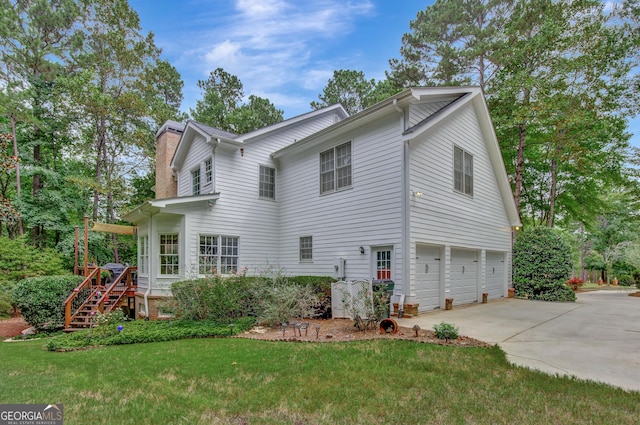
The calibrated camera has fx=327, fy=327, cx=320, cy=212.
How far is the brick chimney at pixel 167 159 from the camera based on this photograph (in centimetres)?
1689

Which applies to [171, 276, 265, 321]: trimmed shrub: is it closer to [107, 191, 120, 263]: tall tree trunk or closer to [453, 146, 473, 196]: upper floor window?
[453, 146, 473, 196]: upper floor window

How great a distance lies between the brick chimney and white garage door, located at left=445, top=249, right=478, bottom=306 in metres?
13.6

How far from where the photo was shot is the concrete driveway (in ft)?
16.0

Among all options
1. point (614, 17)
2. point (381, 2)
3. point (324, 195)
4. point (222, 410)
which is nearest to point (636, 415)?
point (222, 410)

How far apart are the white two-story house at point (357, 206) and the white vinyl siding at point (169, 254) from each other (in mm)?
39

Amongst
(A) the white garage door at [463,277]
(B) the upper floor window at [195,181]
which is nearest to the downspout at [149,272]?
(B) the upper floor window at [195,181]

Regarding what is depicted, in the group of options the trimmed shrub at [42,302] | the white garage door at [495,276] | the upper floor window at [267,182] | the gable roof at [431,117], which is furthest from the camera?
the upper floor window at [267,182]

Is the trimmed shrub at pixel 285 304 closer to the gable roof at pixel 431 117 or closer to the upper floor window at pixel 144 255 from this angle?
the gable roof at pixel 431 117

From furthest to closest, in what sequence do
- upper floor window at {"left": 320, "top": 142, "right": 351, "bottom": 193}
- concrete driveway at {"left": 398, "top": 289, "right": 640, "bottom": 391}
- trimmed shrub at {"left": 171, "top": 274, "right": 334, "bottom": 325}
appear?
upper floor window at {"left": 320, "top": 142, "right": 351, "bottom": 193} → trimmed shrub at {"left": 171, "top": 274, "right": 334, "bottom": 325} → concrete driveway at {"left": 398, "top": 289, "right": 640, "bottom": 391}

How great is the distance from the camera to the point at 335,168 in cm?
1161

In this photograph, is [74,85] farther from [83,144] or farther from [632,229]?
[632,229]

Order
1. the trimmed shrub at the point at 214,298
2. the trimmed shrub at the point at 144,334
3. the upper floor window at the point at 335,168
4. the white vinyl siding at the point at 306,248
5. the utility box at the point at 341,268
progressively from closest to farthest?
1. the trimmed shrub at the point at 144,334
2. the trimmed shrub at the point at 214,298
3. the utility box at the point at 341,268
4. the upper floor window at the point at 335,168
5. the white vinyl siding at the point at 306,248

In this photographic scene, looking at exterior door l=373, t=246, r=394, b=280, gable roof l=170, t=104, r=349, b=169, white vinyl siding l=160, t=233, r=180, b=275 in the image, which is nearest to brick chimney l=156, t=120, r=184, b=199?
gable roof l=170, t=104, r=349, b=169

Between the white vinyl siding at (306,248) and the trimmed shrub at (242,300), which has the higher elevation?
the white vinyl siding at (306,248)
